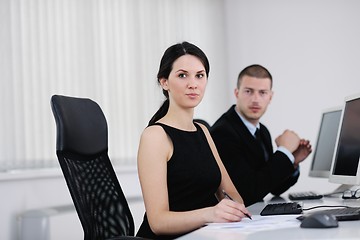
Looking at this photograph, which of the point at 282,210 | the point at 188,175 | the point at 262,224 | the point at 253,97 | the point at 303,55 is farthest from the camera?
the point at 303,55

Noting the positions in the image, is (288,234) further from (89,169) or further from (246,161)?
(246,161)

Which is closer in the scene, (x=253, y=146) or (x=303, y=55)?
(x=253, y=146)

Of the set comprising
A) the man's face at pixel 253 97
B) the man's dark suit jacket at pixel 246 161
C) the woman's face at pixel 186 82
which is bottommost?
the man's dark suit jacket at pixel 246 161

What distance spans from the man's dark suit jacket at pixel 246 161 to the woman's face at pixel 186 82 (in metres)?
0.76

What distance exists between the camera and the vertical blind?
11.3 feet

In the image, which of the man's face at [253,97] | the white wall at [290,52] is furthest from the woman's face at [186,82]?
the white wall at [290,52]

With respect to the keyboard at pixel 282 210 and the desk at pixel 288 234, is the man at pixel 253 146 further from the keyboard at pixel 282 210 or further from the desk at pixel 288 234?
the desk at pixel 288 234

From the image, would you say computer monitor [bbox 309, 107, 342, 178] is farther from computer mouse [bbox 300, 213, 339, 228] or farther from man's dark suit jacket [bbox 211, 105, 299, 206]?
computer mouse [bbox 300, 213, 339, 228]

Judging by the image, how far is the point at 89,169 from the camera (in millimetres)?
2293

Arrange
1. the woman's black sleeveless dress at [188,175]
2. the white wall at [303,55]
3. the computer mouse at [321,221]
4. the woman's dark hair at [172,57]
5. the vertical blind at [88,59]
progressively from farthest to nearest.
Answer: the white wall at [303,55] < the vertical blind at [88,59] < the woman's dark hair at [172,57] < the woman's black sleeveless dress at [188,175] < the computer mouse at [321,221]

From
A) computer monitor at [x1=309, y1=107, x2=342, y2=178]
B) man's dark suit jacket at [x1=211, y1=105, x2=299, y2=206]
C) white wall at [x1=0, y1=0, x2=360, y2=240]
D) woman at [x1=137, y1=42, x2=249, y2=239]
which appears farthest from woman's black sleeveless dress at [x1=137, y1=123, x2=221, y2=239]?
white wall at [x1=0, y1=0, x2=360, y2=240]

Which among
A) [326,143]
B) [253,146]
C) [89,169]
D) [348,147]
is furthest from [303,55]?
[89,169]

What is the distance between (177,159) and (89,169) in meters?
0.40

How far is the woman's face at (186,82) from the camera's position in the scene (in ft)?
6.96
